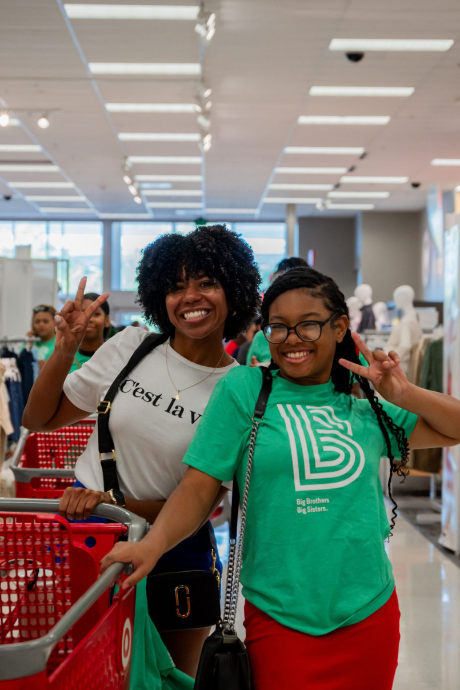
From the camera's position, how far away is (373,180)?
14.0 meters

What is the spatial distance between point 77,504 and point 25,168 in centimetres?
1296

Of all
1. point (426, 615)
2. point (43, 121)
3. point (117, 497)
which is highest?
point (43, 121)

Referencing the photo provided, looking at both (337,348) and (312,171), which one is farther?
(312,171)

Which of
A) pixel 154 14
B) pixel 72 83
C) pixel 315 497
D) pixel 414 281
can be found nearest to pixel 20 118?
pixel 72 83

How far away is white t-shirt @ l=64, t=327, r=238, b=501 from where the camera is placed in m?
1.69

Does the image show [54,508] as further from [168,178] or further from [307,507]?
[168,178]

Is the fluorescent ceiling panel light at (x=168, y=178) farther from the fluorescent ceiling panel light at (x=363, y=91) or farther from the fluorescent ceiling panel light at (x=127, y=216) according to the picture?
the fluorescent ceiling panel light at (x=363, y=91)

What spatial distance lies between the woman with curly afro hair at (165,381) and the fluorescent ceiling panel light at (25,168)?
12.1 meters

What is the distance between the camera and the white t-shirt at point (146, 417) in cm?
169

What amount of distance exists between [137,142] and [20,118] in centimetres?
202

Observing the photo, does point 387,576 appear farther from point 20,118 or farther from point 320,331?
point 20,118

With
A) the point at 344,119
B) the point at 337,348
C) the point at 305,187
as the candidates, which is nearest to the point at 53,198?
the point at 305,187

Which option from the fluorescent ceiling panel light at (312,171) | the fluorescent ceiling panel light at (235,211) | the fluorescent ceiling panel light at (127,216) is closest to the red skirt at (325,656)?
the fluorescent ceiling panel light at (312,171)

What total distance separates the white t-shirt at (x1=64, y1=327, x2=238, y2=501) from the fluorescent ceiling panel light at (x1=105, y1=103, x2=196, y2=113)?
8298mm
